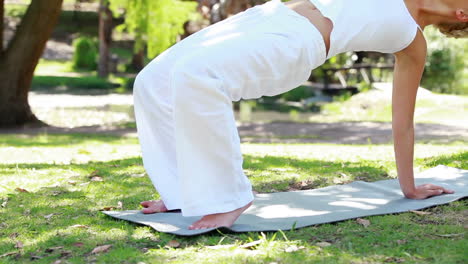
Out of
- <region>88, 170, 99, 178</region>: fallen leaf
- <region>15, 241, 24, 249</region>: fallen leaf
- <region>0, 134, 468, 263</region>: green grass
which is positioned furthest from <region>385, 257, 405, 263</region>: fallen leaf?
<region>88, 170, 99, 178</region>: fallen leaf

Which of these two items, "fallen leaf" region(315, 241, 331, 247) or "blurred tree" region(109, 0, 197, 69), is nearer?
"fallen leaf" region(315, 241, 331, 247)

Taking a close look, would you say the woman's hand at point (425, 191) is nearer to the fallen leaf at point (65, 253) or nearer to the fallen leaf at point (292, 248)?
the fallen leaf at point (292, 248)

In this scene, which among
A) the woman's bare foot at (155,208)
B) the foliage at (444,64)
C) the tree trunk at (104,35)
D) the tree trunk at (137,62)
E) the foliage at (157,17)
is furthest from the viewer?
the tree trunk at (137,62)

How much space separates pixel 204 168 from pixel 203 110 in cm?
26

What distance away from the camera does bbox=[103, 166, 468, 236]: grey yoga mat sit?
3.48 metres

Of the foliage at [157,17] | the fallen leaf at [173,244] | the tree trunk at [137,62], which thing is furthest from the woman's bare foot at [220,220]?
the tree trunk at [137,62]

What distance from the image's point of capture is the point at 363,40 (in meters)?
3.57

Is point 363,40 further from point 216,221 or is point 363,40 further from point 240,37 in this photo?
point 216,221

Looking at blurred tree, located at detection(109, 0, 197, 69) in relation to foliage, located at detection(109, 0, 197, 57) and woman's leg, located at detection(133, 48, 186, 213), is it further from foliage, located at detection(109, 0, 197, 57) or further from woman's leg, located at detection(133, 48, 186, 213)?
woman's leg, located at detection(133, 48, 186, 213)

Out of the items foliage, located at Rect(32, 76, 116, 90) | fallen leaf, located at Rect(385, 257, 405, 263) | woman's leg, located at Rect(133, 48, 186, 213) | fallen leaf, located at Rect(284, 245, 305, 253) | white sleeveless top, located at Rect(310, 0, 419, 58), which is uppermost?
white sleeveless top, located at Rect(310, 0, 419, 58)

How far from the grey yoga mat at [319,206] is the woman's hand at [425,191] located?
47 millimetres

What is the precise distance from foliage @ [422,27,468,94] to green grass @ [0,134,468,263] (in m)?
16.6

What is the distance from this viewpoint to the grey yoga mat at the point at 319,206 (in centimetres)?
348

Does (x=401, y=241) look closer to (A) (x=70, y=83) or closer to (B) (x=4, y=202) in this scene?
(B) (x=4, y=202)
